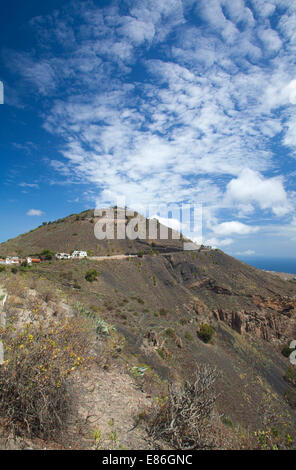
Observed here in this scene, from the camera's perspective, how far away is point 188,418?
13.2 feet

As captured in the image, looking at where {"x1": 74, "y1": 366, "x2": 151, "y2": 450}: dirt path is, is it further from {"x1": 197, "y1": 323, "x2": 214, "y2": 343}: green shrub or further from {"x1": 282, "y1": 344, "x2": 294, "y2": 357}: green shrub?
{"x1": 282, "y1": 344, "x2": 294, "y2": 357}: green shrub

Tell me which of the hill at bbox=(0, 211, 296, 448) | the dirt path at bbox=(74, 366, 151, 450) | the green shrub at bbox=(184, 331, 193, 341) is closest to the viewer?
the dirt path at bbox=(74, 366, 151, 450)

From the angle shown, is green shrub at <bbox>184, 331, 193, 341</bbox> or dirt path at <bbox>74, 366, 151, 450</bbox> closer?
dirt path at <bbox>74, 366, 151, 450</bbox>

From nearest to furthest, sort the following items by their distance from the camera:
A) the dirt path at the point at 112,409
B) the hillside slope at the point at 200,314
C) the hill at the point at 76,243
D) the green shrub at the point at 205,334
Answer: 1. the dirt path at the point at 112,409
2. the hillside slope at the point at 200,314
3. the green shrub at the point at 205,334
4. the hill at the point at 76,243

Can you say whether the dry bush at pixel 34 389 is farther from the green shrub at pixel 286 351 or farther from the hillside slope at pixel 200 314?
the green shrub at pixel 286 351

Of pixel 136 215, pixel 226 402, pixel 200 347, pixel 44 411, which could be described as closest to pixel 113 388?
pixel 44 411

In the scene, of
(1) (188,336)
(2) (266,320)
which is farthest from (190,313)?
(2) (266,320)

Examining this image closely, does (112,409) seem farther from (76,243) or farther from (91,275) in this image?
(76,243)

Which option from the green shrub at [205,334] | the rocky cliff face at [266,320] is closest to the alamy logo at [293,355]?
the rocky cliff face at [266,320]

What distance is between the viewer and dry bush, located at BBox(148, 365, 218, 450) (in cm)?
393

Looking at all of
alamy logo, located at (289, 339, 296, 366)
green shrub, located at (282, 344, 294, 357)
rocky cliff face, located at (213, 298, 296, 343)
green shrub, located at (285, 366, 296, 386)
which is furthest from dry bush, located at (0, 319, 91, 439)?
green shrub, located at (282, 344, 294, 357)

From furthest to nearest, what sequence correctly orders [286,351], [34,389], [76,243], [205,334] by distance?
[76,243]
[286,351]
[205,334]
[34,389]

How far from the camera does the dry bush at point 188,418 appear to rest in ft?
12.9

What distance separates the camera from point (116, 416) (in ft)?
15.6
